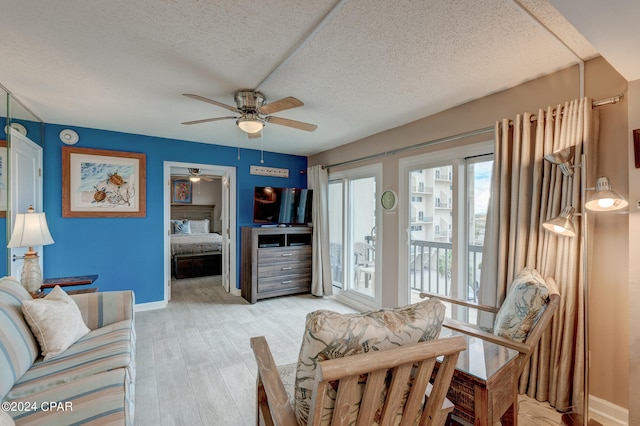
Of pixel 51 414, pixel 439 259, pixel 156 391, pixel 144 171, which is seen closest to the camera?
pixel 51 414

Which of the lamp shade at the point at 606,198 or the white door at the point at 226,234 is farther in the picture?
the white door at the point at 226,234

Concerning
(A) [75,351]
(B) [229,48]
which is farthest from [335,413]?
(B) [229,48]

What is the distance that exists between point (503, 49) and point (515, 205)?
110cm

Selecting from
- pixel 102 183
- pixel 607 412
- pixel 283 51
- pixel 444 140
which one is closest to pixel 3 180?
pixel 102 183

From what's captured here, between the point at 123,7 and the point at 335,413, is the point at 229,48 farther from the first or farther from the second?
the point at 335,413

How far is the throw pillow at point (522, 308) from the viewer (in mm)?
1648

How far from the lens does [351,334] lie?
0.92 metres

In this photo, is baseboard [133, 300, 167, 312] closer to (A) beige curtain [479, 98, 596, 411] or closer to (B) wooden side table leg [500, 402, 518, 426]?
(A) beige curtain [479, 98, 596, 411]

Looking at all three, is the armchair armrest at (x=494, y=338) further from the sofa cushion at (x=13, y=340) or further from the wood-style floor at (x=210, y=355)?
the sofa cushion at (x=13, y=340)

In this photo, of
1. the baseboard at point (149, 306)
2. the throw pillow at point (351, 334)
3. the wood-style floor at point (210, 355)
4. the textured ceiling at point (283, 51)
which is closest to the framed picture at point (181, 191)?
the wood-style floor at point (210, 355)

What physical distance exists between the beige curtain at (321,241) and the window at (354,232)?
189mm

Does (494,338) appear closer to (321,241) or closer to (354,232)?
(354,232)

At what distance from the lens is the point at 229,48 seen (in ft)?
6.06

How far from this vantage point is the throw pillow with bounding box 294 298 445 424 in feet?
2.98
